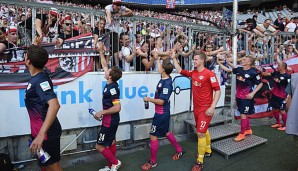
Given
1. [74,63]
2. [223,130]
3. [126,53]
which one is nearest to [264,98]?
[223,130]

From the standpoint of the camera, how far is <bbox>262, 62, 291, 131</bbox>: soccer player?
7328mm

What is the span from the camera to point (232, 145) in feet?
18.4

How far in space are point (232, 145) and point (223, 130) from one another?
720 mm

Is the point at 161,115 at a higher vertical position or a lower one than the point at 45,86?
lower

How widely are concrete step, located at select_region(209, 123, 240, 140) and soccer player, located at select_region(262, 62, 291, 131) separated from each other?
5.33ft

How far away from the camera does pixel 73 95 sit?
16.6 feet

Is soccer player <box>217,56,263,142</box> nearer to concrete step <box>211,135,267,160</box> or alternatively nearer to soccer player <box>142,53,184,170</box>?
concrete step <box>211,135,267,160</box>

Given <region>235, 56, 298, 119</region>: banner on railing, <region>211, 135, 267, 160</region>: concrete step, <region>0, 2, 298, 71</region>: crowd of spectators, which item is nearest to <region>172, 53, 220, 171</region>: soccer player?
<region>211, 135, 267, 160</region>: concrete step

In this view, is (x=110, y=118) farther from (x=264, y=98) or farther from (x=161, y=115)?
(x=264, y=98)

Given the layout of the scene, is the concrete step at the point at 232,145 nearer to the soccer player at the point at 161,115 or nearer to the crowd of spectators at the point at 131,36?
the soccer player at the point at 161,115

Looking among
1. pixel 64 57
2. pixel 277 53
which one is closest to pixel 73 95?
pixel 64 57

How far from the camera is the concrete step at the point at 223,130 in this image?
592cm

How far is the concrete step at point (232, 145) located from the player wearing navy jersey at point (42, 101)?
339cm

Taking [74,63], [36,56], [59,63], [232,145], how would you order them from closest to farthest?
1. [36,56]
2. [59,63]
3. [74,63]
4. [232,145]
